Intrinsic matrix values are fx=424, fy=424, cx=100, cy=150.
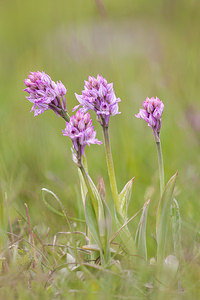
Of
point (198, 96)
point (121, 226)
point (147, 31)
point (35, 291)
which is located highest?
point (147, 31)

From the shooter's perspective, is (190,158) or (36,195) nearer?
(36,195)

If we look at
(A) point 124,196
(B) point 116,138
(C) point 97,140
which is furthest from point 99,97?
(B) point 116,138


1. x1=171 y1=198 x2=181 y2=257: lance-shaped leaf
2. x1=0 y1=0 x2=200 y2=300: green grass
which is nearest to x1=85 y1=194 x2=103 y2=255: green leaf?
x1=0 y1=0 x2=200 y2=300: green grass

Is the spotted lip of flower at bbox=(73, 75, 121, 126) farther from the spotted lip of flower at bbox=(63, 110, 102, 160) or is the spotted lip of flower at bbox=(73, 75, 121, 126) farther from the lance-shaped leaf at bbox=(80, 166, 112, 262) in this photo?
the lance-shaped leaf at bbox=(80, 166, 112, 262)

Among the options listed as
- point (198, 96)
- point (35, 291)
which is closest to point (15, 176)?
point (35, 291)

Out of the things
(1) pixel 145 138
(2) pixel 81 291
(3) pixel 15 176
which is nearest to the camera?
(2) pixel 81 291

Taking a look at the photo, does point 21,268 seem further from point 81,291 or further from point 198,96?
point 198,96

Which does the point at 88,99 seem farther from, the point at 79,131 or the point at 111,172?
the point at 111,172

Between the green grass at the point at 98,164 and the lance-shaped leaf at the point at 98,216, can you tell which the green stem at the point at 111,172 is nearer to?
the lance-shaped leaf at the point at 98,216
